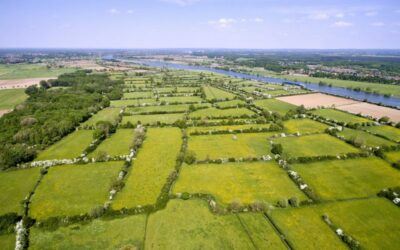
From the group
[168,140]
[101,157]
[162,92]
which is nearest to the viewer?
[101,157]

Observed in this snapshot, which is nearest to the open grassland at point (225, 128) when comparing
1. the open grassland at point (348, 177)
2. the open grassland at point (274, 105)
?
the open grassland at point (274, 105)

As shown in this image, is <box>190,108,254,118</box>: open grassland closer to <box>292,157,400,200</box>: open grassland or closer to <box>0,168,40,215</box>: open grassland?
<box>292,157,400,200</box>: open grassland

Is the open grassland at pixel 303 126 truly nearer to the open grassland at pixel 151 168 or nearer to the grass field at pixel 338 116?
the grass field at pixel 338 116

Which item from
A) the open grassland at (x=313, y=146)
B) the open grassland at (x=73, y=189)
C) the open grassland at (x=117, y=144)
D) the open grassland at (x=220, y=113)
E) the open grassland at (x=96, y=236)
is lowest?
the open grassland at (x=96, y=236)

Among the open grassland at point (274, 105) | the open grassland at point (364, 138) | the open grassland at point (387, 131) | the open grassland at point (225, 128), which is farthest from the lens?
the open grassland at point (274, 105)

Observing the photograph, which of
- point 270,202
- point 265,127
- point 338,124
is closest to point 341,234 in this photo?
point 270,202

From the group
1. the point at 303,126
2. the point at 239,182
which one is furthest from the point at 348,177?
the point at 303,126

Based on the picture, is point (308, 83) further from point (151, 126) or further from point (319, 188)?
point (319, 188)
